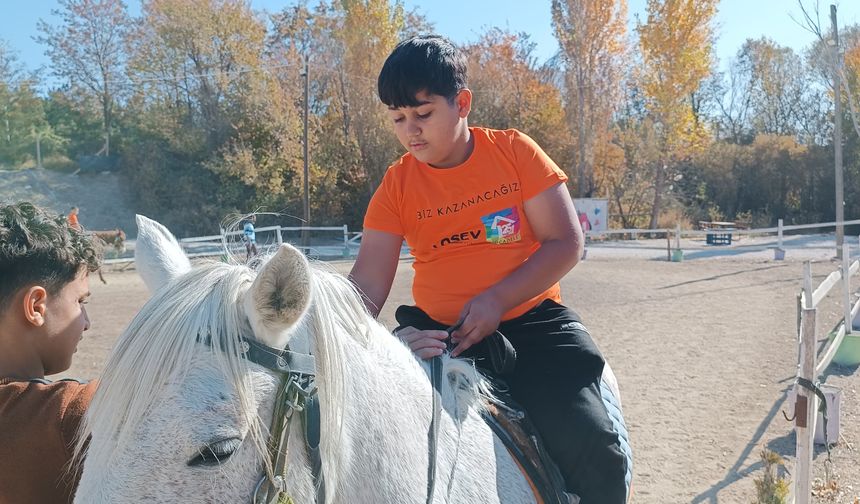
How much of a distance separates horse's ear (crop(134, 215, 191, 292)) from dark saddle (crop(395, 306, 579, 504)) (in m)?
0.69

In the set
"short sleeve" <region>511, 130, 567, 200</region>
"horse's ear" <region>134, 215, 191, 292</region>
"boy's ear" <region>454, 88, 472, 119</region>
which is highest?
"boy's ear" <region>454, 88, 472, 119</region>

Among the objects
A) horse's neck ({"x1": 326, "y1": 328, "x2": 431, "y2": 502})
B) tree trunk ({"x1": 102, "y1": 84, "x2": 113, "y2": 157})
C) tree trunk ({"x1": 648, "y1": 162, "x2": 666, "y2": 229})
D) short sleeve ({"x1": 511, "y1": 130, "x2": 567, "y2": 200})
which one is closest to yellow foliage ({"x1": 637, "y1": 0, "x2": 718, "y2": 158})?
tree trunk ({"x1": 648, "y1": 162, "x2": 666, "y2": 229})

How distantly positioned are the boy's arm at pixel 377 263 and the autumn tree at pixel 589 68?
26.9 m

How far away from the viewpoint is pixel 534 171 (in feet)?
5.41

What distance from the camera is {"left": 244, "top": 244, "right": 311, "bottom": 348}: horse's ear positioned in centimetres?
94

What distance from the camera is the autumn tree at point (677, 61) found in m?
25.2

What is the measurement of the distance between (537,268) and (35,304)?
130 centimetres

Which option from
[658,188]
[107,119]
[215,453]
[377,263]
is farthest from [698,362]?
[107,119]

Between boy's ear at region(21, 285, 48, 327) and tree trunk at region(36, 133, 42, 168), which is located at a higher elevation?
tree trunk at region(36, 133, 42, 168)

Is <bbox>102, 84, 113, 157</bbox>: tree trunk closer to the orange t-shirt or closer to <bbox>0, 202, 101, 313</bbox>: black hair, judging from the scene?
<bbox>0, 202, 101, 313</bbox>: black hair

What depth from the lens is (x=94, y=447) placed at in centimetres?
98

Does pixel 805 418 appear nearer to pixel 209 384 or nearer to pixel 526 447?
pixel 526 447

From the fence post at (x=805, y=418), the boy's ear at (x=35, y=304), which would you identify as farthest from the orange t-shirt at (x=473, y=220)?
the fence post at (x=805, y=418)

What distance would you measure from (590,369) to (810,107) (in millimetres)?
40021
